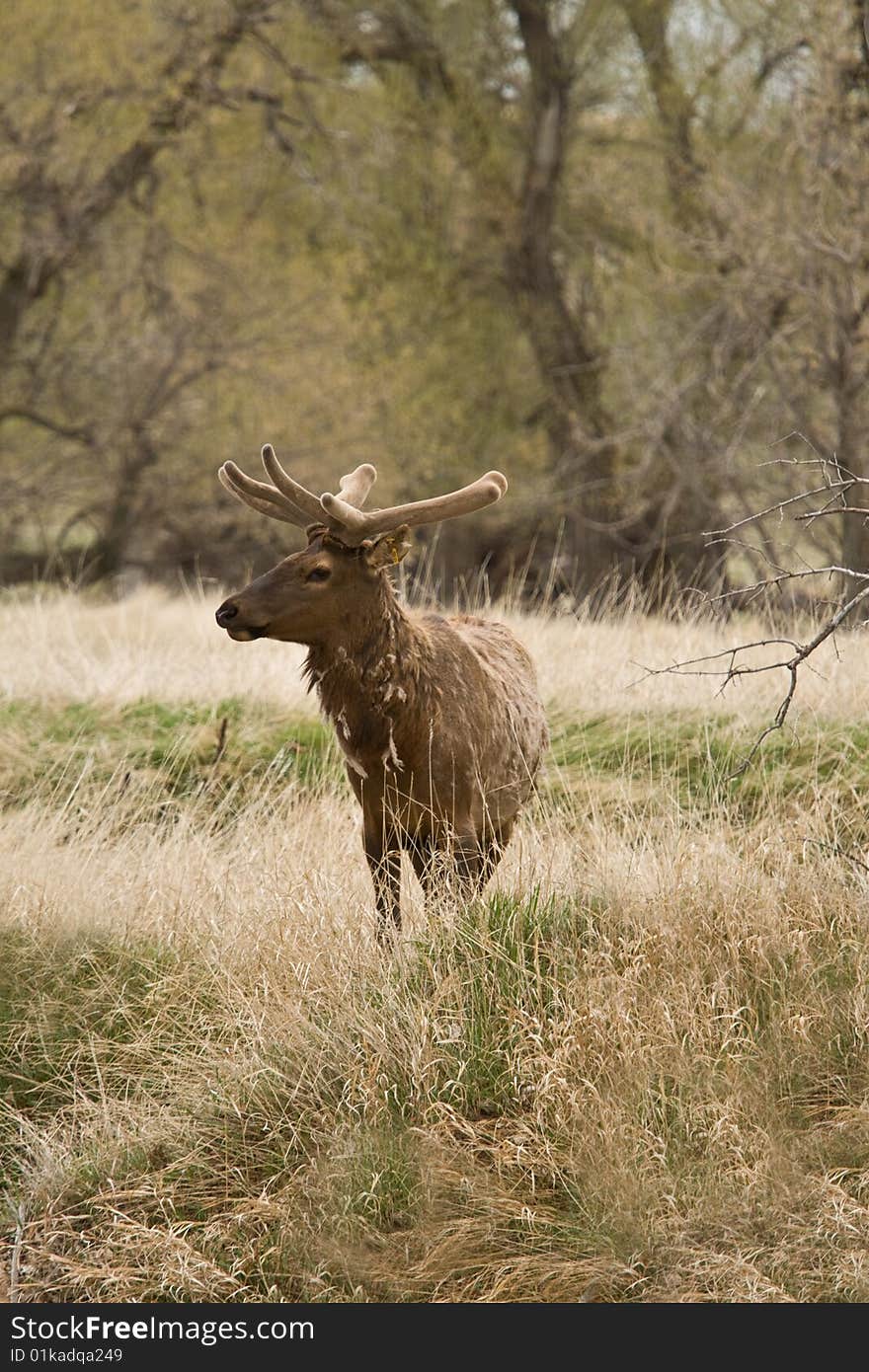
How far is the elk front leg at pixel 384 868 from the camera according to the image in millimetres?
4796

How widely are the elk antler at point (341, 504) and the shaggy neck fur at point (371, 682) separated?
189mm

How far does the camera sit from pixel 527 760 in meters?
5.38

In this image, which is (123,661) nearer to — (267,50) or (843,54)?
(843,54)

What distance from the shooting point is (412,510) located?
15.4 ft

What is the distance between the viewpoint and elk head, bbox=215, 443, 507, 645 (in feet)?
14.8

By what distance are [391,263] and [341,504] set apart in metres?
13.0

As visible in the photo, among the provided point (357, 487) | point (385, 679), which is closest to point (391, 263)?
point (357, 487)

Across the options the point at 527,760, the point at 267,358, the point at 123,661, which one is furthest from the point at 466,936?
the point at 267,358

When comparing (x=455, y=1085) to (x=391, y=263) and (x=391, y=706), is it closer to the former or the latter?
(x=391, y=706)

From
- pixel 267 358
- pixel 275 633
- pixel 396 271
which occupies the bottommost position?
pixel 275 633

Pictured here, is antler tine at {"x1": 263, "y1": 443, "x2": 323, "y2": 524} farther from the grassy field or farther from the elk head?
the grassy field

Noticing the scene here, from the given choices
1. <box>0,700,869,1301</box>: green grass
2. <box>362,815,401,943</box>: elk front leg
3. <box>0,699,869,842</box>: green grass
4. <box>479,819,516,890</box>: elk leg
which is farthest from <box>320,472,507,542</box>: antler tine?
<box>0,699,869,842</box>: green grass

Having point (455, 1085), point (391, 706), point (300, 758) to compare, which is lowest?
point (455, 1085)

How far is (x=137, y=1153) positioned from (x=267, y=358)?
1370 centimetres
